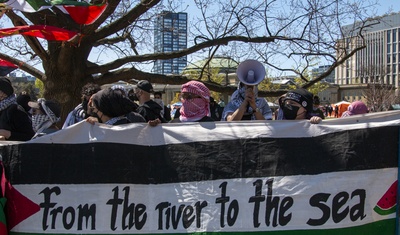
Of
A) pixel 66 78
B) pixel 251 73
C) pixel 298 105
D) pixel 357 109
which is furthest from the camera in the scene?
pixel 66 78

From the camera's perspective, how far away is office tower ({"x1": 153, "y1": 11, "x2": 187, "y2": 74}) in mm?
8703

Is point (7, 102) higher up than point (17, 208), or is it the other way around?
point (7, 102)

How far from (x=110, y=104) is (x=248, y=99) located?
1.27 m

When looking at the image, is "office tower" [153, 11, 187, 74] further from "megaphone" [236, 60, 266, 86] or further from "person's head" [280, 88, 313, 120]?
"person's head" [280, 88, 313, 120]

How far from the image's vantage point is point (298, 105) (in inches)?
141

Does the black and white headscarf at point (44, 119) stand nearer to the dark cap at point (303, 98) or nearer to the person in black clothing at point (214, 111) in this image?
the dark cap at point (303, 98)

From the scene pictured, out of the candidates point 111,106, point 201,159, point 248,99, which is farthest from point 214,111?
point 201,159

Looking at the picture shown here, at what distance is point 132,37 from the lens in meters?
9.40

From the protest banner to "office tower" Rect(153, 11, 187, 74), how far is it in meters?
5.71

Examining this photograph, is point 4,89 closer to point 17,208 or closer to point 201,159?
point 17,208

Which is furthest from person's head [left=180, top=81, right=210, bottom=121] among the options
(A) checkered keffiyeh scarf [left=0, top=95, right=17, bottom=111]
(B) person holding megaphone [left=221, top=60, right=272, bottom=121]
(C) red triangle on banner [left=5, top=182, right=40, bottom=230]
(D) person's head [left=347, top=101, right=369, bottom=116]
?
(D) person's head [left=347, top=101, right=369, bottom=116]

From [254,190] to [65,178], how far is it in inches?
54.0

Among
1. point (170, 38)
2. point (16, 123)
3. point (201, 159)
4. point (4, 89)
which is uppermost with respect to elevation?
point (170, 38)

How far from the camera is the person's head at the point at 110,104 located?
3.26 m
